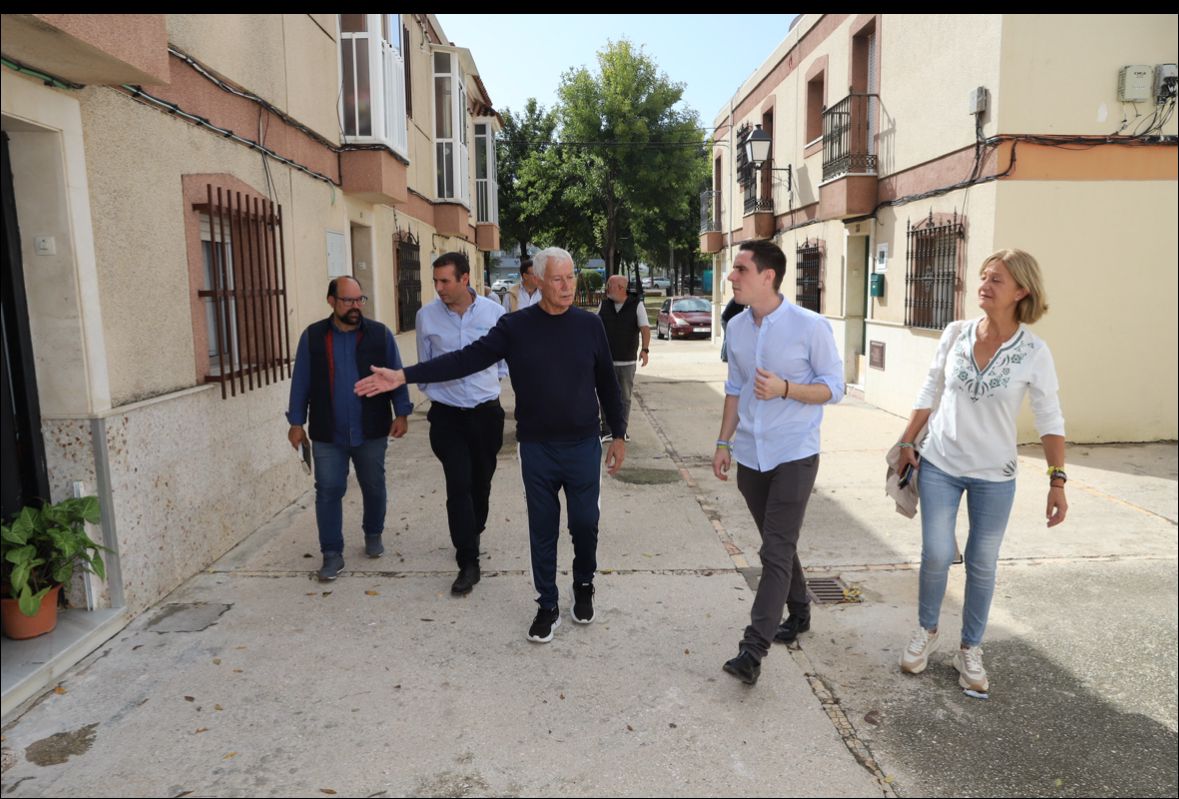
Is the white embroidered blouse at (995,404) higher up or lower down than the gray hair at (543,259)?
lower down

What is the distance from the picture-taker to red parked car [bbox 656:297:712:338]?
25.3 metres

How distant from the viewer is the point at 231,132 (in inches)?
225

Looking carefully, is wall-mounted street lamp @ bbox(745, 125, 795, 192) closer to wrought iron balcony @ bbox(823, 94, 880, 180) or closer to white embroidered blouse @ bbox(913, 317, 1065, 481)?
wrought iron balcony @ bbox(823, 94, 880, 180)

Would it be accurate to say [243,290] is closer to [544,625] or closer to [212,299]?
[212,299]

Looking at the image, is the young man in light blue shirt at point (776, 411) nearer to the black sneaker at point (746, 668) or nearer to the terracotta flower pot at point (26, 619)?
the black sneaker at point (746, 668)

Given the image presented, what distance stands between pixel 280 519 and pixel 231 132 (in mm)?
2753

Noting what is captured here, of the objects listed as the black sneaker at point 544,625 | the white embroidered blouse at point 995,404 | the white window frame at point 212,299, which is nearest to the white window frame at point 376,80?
the white window frame at point 212,299

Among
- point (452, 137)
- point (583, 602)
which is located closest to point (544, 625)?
point (583, 602)

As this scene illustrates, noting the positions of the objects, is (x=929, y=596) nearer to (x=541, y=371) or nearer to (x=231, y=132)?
(x=541, y=371)

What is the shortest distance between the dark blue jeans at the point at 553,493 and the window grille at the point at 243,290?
2.44m

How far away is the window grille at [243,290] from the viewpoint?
5367mm

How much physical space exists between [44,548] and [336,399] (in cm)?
159

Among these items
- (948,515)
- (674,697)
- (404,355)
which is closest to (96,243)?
(674,697)

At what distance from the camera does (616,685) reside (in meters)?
3.56
